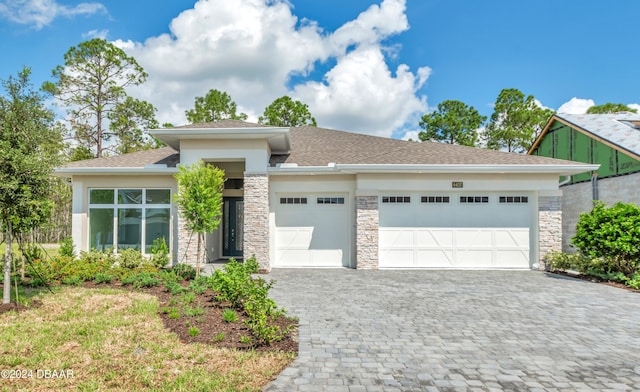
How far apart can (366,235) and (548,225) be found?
A: 5.97 metres

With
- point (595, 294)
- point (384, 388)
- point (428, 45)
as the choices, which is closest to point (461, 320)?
Result: point (384, 388)

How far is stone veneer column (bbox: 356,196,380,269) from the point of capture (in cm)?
1095

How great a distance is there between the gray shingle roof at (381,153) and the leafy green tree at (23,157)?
677 centimetres

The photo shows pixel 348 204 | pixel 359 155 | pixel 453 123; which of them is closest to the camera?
pixel 348 204

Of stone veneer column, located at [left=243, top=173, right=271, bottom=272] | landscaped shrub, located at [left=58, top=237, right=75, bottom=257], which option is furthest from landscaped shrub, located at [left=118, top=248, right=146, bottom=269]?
stone veneer column, located at [left=243, top=173, right=271, bottom=272]

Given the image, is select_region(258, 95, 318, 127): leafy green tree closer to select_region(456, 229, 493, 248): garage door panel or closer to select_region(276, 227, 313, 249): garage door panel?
select_region(276, 227, 313, 249): garage door panel

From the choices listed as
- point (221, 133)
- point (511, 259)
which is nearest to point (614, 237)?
point (511, 259)

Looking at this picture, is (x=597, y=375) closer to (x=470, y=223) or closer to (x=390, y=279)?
(x=390, y=279)

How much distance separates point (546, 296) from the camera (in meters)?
7.58

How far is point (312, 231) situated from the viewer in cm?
1165

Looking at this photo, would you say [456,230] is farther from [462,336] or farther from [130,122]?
[130,122]

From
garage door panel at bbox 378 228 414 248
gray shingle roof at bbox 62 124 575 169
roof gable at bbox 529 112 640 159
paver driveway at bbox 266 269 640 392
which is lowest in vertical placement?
paver driveway at bbox 266 269 640 392

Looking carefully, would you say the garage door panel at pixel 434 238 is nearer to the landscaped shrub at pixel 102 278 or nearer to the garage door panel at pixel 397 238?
the garage door panel at pixel 397 238

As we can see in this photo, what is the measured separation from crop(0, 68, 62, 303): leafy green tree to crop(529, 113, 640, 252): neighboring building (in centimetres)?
1631
